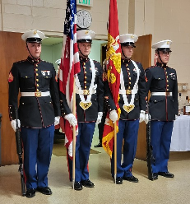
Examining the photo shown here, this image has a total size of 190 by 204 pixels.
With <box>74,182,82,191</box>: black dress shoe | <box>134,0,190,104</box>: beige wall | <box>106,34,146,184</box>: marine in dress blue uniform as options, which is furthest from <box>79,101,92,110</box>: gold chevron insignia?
<box>134,0,190,104</box>: beige wall

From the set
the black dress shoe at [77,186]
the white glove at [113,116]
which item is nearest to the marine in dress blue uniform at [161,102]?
the white glove at [113,116]

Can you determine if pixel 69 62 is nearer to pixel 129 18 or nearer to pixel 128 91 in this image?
pixel 128 91

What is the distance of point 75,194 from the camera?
3361 millimetres

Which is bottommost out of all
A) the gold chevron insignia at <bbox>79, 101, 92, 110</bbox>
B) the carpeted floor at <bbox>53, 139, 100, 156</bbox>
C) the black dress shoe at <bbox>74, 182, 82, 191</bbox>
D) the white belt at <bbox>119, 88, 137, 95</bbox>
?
the carpeted floor at <bbox>53, 139, 100, 156</bbox>

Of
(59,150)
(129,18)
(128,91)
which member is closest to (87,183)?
(128,91)

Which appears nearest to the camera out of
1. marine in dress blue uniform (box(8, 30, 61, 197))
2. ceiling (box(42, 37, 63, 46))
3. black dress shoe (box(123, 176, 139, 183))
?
marine in dress blue uniform (box(8, 30, 61, 197))

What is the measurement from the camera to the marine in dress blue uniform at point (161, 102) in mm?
3943

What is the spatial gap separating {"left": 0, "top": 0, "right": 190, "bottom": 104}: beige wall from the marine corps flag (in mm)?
1511

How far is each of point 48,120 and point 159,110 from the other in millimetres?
1402

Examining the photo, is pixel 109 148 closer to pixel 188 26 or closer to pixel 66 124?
pixel 66 124

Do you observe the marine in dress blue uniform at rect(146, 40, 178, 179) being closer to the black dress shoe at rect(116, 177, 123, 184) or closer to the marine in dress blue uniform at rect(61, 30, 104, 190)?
the black dress shoe at rect(116, 177, 123, 184)

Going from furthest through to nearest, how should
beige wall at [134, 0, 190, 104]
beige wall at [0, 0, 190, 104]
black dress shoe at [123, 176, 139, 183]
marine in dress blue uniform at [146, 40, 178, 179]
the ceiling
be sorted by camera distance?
the ceiling < beige wall at [134, 0, 190, 104] < beige wall at [0, 0, 190, 104] < marine in dress blue uniform at [146, 40, 178, 179] < black dress shoe at [123, 176, 139, 183]

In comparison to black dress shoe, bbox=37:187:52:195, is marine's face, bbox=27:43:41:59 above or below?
above

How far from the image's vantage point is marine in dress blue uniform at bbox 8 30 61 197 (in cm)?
322
